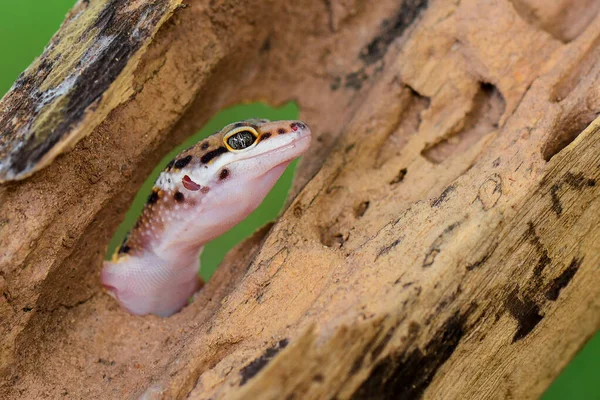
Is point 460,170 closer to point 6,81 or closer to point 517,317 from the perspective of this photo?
point 517,317

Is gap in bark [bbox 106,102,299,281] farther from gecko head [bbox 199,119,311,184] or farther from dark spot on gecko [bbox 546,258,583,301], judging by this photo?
dark spot on gecko [bbox 546,258,583,301]

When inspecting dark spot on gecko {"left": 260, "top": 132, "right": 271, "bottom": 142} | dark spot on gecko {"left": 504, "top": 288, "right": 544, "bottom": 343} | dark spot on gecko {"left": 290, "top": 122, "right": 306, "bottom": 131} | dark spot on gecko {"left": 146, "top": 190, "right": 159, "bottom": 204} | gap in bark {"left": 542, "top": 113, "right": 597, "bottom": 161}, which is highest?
gap in bark {"left": 542, "top": 113, "right": 597, "bottom": 161}

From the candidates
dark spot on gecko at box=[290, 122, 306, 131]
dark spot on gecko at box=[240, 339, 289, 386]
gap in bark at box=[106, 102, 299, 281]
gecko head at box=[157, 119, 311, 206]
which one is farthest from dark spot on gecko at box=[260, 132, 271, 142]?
gap in bark at box=[106, 102, 299, 281]

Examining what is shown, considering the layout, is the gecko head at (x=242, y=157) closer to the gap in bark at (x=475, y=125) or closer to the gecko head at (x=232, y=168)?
the gecko head at (x=232, y=168)

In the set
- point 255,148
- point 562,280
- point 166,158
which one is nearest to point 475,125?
point 562,280

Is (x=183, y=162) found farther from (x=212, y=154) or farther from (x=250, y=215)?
(x=250, y=215)

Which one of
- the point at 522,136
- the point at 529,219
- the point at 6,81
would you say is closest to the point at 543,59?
the point at 522,136

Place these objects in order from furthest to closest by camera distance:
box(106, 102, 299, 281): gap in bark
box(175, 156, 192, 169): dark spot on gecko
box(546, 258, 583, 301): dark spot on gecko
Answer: box(106, 102, 299, 281): gap in bark
box(175, 156, 192, 169): dark spot on gecko
box(546, 258, 583, 301): dark spot on gecko
